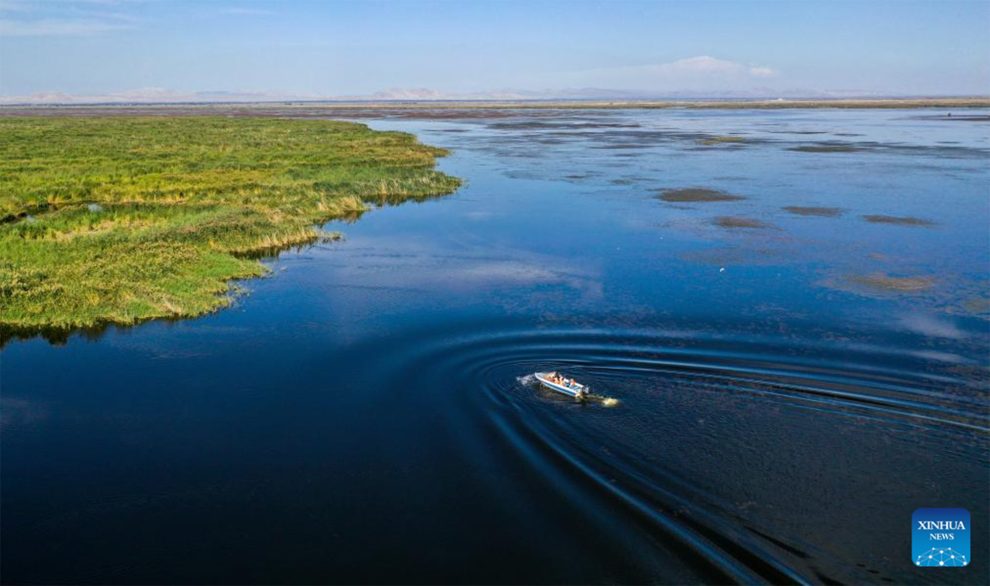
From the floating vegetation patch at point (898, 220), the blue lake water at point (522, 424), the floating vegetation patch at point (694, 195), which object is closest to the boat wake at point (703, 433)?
the blue lake water at point (522, 424)

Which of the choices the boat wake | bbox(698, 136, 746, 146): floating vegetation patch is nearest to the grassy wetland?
the boat wake

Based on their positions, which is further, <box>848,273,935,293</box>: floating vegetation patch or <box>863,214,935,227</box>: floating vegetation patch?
<box>863,214,935,227</box>: floating vegetation patch

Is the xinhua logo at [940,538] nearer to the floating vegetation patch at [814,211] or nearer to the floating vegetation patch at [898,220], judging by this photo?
the floating vegetation patch at [898,220]

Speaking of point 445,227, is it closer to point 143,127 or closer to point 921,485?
point 921,485

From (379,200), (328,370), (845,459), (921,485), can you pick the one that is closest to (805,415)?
(845,459)

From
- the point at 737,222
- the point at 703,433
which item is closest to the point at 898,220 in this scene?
the point at 737,222

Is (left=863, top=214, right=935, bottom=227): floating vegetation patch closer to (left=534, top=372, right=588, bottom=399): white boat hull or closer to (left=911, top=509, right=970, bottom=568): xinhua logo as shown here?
(left=534, top=372, right=588, bottom=399): white boat hull
